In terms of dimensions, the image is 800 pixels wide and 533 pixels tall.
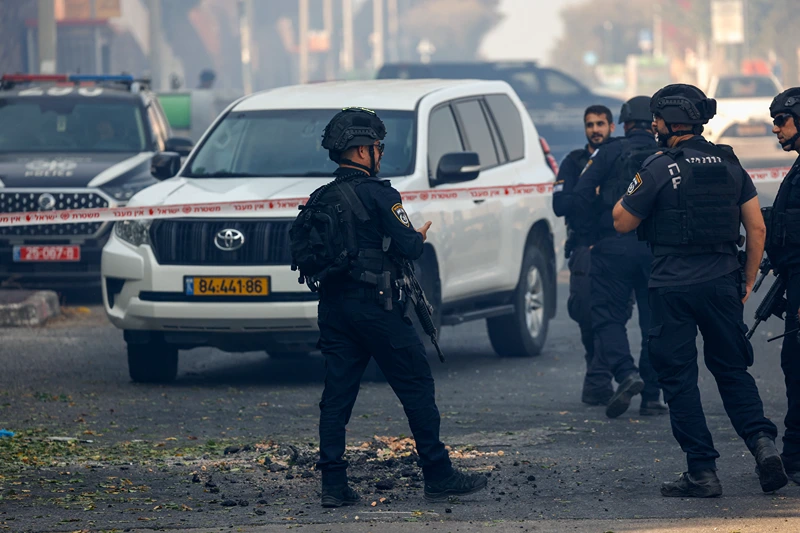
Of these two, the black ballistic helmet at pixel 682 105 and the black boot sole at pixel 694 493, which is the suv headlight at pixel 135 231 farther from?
the black boot sole at pixel 694 493

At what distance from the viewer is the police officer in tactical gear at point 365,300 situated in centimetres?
638

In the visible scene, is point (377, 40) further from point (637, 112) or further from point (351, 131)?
point (351, 131)

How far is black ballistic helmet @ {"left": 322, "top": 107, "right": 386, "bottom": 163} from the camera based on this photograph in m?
6.41

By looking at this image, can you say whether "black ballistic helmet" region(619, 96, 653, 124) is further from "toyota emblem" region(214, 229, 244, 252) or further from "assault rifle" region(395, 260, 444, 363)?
"assault rifle" region(395, 260, 444, 363)

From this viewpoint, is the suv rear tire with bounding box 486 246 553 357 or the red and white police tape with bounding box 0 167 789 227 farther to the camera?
the suv rear tire with bounding box 486 246 553 357

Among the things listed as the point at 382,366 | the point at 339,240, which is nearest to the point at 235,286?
the point at 382,366

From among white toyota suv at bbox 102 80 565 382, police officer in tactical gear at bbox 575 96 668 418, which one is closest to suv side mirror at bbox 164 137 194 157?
white toyota suv at bbox 102 80 565 382

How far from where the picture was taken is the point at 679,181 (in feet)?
21.7

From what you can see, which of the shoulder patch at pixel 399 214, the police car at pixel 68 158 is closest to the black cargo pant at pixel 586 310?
the shoulder patch at pixel 399 214

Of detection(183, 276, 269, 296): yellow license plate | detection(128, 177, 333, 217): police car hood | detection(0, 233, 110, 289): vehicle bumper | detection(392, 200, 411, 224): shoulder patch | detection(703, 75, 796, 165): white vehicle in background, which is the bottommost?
detection(703, 75, 796, 165): white vehicle in background

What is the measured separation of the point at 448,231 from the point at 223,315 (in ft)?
5.58

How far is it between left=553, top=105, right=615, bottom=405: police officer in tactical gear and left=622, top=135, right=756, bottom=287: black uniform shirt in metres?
2.43

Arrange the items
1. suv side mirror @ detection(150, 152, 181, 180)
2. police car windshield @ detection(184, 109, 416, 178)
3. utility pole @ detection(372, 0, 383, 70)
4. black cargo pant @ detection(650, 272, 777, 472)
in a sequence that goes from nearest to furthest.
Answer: black cargo pant @ detection(650, 272, 777, 472)
police car windshield @ detection(184, 109, 416, 178)
suv side mirror @ detection(150, 152, 181, 180)
utility pole @ detection(372, 0, 383, 70)

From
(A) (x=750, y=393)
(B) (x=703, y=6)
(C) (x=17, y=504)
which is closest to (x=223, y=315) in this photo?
(C) (x=17, y=504)
